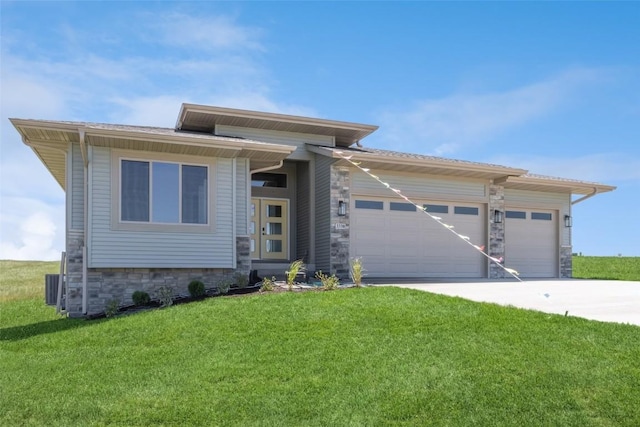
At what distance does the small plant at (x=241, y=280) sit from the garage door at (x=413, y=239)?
10.2 ft

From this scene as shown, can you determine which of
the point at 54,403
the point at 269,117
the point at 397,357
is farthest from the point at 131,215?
the point at 397,357

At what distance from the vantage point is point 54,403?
660cm

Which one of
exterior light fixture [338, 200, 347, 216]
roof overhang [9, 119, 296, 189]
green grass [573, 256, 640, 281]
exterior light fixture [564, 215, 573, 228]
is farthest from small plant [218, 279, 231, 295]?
green grass [573, 256, 640, 281]

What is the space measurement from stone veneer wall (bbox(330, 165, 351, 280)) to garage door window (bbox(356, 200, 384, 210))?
487 mm

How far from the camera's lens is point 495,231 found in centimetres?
1719

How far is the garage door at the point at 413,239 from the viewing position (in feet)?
51.0

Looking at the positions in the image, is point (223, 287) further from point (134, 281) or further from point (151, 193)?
point (151, 193)

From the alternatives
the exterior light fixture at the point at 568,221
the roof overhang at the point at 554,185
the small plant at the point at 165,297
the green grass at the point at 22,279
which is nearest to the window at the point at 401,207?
the roof overhang at the point at 554,185

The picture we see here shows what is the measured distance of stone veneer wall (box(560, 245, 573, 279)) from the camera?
750 inches

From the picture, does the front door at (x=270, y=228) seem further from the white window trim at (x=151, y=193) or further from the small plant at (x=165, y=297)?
the small plant at (x=165, y=297)

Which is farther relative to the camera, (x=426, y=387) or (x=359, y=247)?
(x=359, y=247)

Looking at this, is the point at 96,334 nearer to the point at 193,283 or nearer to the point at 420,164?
the point at 193,283

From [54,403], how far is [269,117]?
1042cm

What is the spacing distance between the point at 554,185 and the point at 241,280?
416 inches
